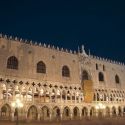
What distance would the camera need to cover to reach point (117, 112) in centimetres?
4525

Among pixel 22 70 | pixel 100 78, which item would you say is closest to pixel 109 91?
pixel 100 78

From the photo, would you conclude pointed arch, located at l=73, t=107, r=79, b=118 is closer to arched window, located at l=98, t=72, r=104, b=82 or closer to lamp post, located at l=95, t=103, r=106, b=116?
lamp post, located at l=95, t=103, r=106, b=116

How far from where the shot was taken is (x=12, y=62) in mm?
32406

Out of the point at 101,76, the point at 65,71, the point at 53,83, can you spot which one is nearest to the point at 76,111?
the point at 53,83

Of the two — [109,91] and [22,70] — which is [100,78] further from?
[22,70]

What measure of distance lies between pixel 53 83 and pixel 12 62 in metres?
7.71

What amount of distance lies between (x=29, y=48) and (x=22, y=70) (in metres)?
3.95

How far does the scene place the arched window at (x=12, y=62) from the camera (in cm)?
3209

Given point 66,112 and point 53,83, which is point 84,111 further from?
point 53,83

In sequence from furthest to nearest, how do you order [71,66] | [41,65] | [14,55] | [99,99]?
[99,99], [71,66], [41,65], [14,55]

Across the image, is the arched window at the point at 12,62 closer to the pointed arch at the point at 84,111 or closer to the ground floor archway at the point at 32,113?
the ground floor archway at the point at 32,113

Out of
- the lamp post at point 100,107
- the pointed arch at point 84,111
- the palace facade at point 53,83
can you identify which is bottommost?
the pointed arch at point 84,111

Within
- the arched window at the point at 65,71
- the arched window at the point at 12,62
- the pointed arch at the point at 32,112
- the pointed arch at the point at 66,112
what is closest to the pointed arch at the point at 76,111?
the pointed arch at the point at 66,112

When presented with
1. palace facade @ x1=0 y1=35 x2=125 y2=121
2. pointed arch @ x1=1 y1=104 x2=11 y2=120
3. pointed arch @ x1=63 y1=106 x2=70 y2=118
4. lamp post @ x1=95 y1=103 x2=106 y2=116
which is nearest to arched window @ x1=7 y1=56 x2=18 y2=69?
palace facade @ x1=0 y1=35 x2=125 y2=121
